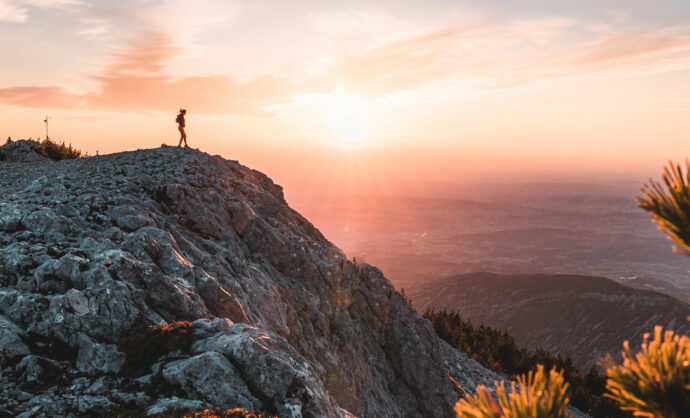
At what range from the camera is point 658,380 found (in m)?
3.53

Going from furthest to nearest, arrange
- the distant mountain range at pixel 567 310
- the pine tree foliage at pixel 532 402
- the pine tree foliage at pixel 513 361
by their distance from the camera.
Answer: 1. the distant mountain range at pixel 567 310
2. the pine tree foliage at pixel 513 361
3. the pine tree foliage at pixel 532 402

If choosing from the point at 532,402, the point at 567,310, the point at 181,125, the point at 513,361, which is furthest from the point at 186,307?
the point at 567,310

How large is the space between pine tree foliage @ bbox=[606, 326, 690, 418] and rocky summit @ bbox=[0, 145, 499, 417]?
6.22m

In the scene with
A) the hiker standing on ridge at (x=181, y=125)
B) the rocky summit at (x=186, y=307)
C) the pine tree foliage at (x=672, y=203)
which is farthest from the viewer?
the hiker standing on ridge at (x=181, y=125)

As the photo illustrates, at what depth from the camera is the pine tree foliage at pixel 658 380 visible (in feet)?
11.4

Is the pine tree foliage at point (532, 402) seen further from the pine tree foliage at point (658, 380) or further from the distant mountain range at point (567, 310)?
the distant mountain range at point (567, 310)

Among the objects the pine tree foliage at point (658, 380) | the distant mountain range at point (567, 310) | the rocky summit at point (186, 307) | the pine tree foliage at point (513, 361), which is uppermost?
the pine tree foliage at point (658, 380)

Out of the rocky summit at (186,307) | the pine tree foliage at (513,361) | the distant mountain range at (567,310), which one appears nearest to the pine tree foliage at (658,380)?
the rocky summit at (186,307)

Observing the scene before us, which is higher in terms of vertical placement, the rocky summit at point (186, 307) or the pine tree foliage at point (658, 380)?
the pine tree foliage at point (658, 380)

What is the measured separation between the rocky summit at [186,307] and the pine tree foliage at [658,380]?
6.22 m

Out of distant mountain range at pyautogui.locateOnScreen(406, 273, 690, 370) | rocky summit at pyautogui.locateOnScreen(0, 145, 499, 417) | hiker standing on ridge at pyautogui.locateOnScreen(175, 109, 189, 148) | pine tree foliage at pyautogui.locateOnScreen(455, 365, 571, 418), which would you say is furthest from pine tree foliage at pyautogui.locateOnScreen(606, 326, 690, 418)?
distant mountain range at pyautogui.locateOnScreen(406, 273, 690, 370)

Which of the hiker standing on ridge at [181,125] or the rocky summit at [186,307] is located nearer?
the rocky summit at [186,307]

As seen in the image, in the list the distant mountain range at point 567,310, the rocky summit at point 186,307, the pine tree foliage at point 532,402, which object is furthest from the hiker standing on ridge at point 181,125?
the distant mountain range at point 567,310

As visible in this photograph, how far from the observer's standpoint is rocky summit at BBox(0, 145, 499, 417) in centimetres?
757
